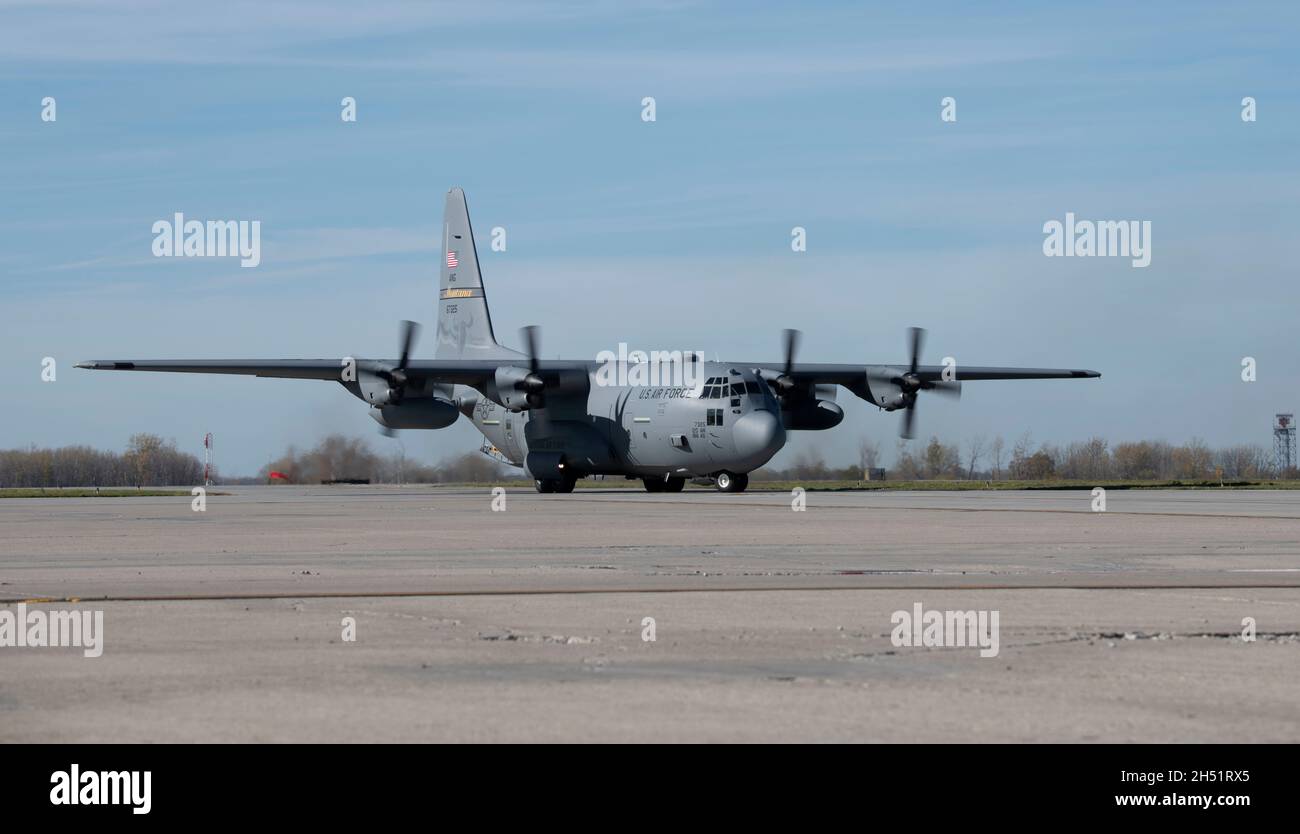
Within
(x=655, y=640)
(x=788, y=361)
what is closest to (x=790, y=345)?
(x=788, y=361)

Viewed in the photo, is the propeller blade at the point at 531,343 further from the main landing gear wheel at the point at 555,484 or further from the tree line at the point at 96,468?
the tree line at the point at 96,468

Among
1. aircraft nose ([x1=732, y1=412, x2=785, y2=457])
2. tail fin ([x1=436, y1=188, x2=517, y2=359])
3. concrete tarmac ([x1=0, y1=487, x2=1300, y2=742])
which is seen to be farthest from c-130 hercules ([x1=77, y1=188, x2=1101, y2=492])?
concrete tarmac ([x1=0, y1=487, x2=1300, y2=742])

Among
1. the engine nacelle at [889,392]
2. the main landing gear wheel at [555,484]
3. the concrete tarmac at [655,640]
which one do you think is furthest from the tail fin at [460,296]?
the concrete tarmac at [655,640]

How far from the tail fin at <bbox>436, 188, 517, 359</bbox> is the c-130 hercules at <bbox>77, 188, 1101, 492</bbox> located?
4.12 m

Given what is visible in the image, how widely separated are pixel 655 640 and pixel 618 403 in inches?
1693

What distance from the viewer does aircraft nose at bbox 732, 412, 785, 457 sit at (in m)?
49.3

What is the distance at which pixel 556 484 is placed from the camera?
183 feet

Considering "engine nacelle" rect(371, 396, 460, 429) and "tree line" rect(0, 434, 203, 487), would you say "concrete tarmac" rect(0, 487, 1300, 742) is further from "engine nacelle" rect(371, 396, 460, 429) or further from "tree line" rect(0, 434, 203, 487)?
"tree line" rect(0, 434, 203, 487)

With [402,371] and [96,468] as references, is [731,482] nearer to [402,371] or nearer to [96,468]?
[402,371]

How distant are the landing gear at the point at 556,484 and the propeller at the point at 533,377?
10.2 ft

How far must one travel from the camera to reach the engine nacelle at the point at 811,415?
188ft

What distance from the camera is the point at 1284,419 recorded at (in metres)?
92.1
